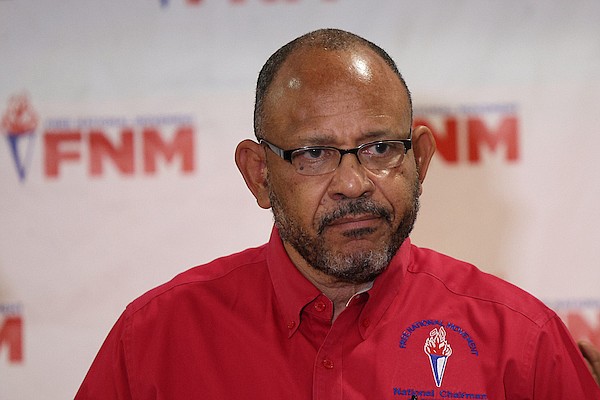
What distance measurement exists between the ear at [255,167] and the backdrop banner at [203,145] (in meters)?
0.79

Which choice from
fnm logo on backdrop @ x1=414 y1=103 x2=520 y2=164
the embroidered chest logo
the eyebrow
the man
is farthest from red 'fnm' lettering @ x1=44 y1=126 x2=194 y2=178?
the embroidered chest logo

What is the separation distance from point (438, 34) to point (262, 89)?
1028 mm

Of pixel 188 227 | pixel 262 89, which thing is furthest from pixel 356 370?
pixel 188 227

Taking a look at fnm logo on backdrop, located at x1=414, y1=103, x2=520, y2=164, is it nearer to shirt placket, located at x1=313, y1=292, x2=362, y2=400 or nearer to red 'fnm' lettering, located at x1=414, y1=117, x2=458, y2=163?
red 'fnm' lettering, located at x1=414, y1=117, x2=458, y2=163

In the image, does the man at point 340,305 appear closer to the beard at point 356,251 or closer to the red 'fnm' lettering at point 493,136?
the beard at point 356,251

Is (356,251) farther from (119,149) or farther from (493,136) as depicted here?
(119,149)

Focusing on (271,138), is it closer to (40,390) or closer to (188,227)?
(188,227)

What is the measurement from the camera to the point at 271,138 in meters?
1.76

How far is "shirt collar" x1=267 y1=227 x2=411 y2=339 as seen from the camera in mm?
1746

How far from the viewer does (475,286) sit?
184 cm

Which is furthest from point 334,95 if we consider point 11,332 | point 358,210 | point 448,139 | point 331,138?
point 11,332

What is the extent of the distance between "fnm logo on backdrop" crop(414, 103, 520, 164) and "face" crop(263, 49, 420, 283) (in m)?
0.92

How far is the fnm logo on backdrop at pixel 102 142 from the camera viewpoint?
2676 millimetres

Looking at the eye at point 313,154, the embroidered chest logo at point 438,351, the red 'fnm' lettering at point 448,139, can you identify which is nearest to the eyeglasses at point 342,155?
the eye at point 313,154
